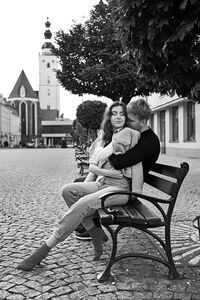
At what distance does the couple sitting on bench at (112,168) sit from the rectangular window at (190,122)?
74.6 ft

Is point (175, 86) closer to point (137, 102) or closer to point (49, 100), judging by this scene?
point (137, 102)

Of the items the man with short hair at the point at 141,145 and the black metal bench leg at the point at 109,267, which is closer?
the black metal bench leg at the point at 109,267

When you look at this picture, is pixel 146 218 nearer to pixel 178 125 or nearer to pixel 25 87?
pixel 178 125

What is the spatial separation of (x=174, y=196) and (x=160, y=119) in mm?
33069

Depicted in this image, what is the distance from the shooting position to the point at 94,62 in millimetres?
20719

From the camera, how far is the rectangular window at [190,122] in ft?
88.1

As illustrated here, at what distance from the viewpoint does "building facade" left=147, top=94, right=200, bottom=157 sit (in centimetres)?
2603

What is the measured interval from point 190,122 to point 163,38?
952 inches

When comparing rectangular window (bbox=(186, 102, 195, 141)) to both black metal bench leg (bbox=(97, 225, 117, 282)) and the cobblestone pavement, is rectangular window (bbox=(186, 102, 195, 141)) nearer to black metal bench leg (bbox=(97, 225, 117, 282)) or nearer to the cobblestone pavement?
the cobblestone pavement

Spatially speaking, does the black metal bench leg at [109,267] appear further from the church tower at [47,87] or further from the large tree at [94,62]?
the church tower at [47,87]

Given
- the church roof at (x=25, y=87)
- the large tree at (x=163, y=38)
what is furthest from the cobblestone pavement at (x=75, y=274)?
the church roof at (x=25, y=87)

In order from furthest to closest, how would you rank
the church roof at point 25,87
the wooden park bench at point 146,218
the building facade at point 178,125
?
the church roof at point 25,87 < the building facade at point 178,125 < the wooden park bench at point 146,218

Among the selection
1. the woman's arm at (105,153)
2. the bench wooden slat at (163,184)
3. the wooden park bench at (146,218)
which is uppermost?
the woman's arm at (105,153)

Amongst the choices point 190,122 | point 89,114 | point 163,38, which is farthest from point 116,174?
point 89,114
